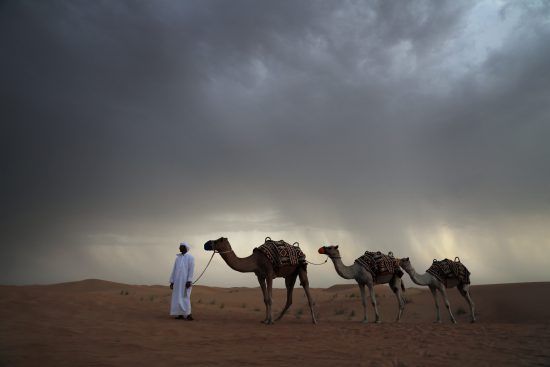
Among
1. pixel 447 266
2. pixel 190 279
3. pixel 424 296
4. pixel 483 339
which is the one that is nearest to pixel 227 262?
pixel 190 279

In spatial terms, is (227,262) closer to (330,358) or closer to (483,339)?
(330,358)

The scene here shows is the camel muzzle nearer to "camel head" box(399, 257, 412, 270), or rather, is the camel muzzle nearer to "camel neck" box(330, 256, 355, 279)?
"camel neck" box(330, 256, 355, 279)

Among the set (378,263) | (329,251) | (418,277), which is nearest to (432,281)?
(418,277)

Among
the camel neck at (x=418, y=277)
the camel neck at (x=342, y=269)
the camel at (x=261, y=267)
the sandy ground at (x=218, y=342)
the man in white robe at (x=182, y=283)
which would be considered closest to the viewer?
the sandy ground at (x=218, y=342)

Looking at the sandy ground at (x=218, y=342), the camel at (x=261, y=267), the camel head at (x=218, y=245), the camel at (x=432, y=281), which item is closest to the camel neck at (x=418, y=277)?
the camel at (x=432, y=281)

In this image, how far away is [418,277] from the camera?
600 inches

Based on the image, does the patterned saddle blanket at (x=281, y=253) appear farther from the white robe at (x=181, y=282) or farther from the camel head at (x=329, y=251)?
the white robe at (x=181, y=282)

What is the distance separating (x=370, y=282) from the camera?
13.9 meters

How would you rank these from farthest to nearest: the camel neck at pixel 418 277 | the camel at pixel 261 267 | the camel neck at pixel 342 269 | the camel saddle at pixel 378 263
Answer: the camel neck at pixel 418 277 → the camel saddle at pixel 378 263 → the camel neck at pixel 342 269 → the camel at pixel 261 267

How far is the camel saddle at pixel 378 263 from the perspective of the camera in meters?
14.2

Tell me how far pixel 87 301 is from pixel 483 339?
43.0ft

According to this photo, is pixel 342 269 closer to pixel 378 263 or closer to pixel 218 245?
pixel 378 263

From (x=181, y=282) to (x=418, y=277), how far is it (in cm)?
921

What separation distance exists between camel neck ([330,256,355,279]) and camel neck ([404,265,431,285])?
112 inches
